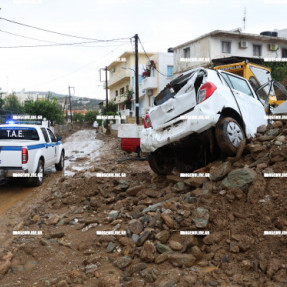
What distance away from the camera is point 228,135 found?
5.34m

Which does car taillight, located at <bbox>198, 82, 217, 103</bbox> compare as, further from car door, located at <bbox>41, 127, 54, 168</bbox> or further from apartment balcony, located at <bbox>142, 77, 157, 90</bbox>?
apartment balcony, located at <bbox>142, 77, 157, 90</bbox>

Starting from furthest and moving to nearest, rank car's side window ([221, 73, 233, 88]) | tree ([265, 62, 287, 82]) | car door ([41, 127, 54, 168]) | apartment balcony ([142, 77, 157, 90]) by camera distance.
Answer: apartment balcony ([142, 77, 157, 90])
tree ([265, 62, 287, 82])
car door ([41, 127, 54, 168])
car's side window ([221, 73, 233, 88])

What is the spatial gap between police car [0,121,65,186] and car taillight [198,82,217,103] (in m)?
4.84

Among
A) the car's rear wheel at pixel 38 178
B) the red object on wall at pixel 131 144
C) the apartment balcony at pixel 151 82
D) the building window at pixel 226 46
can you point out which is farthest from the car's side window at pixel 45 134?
the apartment balcony at pixel 151 82

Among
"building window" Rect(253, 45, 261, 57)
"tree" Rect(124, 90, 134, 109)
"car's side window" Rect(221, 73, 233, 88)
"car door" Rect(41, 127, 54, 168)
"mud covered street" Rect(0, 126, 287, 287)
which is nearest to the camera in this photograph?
"mud covered street" Rect(0, 126, 287, 287)

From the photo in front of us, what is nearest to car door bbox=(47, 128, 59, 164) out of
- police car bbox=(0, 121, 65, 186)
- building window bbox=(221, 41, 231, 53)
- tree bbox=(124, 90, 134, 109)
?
police car bbox=(0, 121, 65, 186)

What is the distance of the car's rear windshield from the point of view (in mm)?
9086

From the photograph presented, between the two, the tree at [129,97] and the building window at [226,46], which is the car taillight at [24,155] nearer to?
the building window at [226,46]

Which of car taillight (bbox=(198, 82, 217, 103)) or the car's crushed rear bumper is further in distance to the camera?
car taillight (bbox=(198, 82, 217, 103))

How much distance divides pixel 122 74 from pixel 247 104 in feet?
128

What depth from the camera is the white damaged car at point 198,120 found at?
208 inches

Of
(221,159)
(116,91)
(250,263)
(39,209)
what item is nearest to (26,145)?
(39,209)

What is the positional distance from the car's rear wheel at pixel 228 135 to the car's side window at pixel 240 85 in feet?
3.54

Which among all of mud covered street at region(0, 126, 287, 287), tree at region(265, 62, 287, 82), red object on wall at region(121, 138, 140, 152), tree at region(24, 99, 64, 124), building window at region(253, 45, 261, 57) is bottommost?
mud covered street at region(0, 126, 287, 287)
